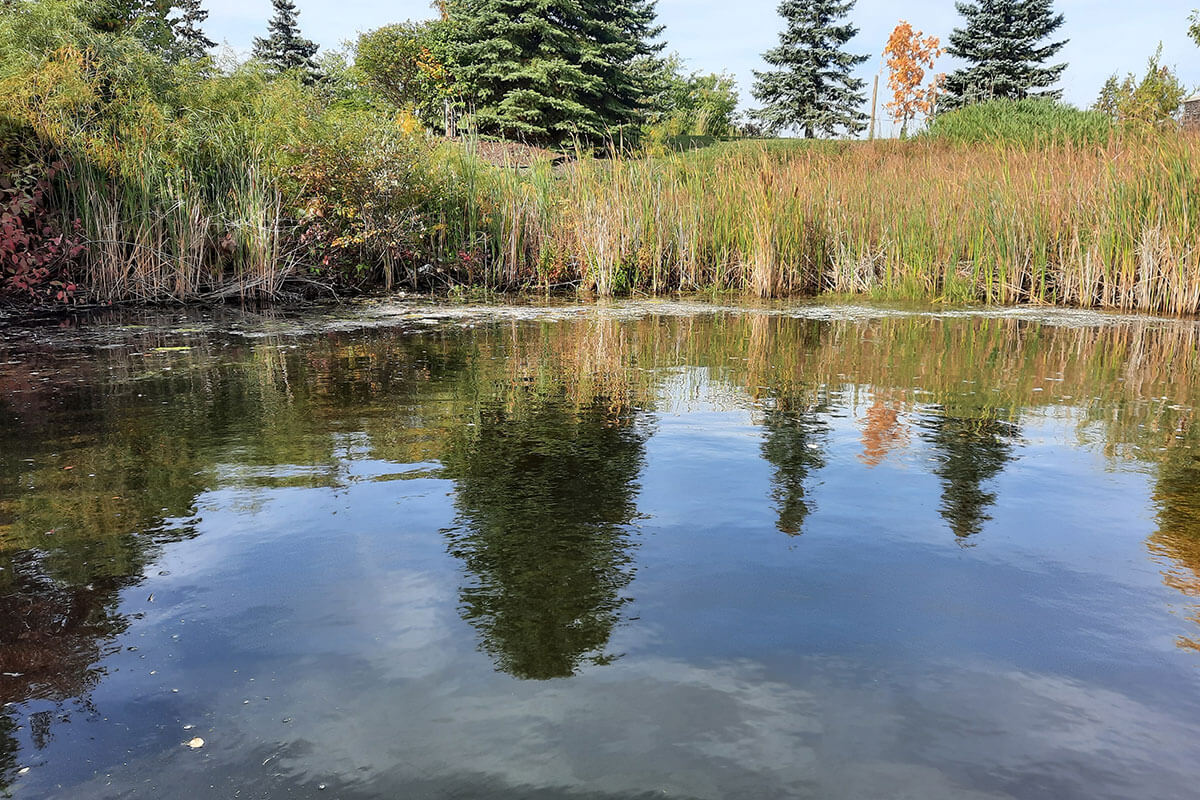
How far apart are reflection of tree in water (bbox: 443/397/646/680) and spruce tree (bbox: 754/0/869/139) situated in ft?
115

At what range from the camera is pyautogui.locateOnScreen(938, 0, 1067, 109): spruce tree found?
113 feet

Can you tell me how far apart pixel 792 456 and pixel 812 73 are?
3668 centimetres

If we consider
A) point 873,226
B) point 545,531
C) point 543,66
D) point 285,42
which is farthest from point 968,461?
point 285,42

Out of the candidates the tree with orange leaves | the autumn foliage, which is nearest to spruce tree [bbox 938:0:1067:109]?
the tree with orange leaves

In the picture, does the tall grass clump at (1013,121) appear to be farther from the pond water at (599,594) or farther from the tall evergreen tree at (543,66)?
the pond water at (599,594)

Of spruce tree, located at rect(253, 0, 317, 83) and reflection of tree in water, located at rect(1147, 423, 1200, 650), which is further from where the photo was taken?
spruce tree, located at rect(253, 0, 317, 83)

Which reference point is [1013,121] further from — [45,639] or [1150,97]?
[45,639]

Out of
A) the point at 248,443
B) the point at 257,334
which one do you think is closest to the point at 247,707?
the point at 248,443

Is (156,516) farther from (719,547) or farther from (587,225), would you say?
(587,225)

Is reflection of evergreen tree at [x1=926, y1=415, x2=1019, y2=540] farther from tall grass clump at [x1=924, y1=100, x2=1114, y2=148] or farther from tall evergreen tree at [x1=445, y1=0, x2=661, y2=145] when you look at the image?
tall evergreen tree at [x1=445, y1=0, x2=661, y2=145]

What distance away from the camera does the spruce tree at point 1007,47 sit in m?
34.5

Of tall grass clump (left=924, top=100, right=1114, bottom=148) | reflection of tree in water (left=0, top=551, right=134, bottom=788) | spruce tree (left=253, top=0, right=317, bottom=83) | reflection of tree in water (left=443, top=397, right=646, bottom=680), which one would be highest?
spruce tree (left=253, top=0, right=317, bottom=83)

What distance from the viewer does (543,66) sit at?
26.3m

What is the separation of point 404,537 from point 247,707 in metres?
0.97
